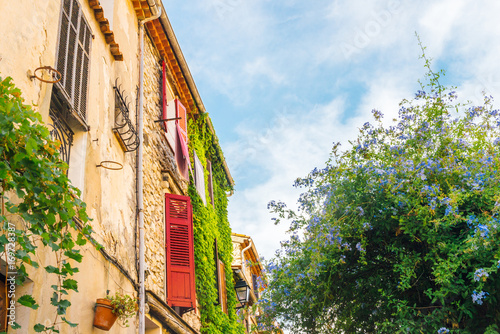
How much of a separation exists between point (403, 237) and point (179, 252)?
388 centimetres

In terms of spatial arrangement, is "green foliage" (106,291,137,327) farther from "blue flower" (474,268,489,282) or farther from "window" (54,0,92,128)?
"blue flower" (474,268,489,282)

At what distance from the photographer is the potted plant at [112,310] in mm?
4984

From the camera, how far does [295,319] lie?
22.4ft

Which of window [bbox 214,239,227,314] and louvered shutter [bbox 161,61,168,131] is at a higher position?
louvered shutter [bbox 161,61,168,131]

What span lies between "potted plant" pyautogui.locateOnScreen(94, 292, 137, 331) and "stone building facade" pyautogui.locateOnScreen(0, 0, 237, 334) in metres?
0.09

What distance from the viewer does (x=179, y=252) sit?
8.60 m

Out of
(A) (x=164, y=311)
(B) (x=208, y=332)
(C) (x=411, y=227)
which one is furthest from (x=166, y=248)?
(C) (x=411, y=227)

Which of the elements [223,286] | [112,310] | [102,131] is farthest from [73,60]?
[223,286]

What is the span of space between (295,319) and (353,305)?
79 cm

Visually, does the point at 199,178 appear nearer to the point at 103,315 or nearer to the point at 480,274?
the point at 103,315

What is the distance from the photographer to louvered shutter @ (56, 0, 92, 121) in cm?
514

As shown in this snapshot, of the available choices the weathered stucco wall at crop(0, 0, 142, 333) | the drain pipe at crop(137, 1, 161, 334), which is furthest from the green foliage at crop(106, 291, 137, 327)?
the drain pipe at crop(137, 1, 161, 334)

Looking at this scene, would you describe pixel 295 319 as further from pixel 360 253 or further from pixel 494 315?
pixel 494 315

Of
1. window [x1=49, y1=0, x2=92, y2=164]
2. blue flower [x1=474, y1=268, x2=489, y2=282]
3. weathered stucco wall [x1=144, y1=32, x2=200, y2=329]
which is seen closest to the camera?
blue flower [x1=474, y1=268, x2=489, y2=282]
